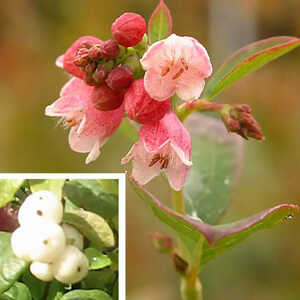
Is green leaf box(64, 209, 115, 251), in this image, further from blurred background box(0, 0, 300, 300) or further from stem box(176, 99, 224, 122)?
blurred background box(0, 0, 300, 300)

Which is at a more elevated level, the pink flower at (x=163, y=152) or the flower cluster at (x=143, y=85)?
the flower cluster at (x=143, y=85)

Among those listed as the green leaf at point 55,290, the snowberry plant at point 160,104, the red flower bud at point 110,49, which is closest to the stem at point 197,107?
the snowberry plant at point 160,104

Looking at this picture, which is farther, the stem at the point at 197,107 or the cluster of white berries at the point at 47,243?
the stem at the point at 197,107

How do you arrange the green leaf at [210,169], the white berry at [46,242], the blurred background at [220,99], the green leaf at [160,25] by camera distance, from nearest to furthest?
the white berry at [46,242] < the green leaf at [160,25] < the green leaf at [210,169] < the blurred background at [220,99]

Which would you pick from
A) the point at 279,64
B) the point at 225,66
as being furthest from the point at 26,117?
the point at 225,66

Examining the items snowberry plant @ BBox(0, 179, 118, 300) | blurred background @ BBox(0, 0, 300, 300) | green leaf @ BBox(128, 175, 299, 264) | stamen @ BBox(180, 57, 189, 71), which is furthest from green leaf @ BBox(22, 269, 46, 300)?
blurred background @ BBox(0, 0, 300, 300)

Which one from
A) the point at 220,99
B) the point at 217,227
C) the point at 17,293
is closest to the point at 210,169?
the point at 217,227

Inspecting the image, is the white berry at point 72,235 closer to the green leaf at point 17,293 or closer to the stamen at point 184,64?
the green leaf at point 17,293

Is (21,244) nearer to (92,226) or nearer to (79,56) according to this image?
(92,226)
